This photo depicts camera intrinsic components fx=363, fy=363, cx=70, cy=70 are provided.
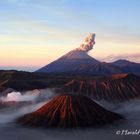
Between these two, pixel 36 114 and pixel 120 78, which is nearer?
pixel 36 114

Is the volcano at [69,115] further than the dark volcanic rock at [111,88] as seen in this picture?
No

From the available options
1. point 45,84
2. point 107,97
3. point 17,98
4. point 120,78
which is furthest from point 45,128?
point 45,84

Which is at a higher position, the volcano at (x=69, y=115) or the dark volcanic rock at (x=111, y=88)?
the dark volcanic rock at (x=111, y=88)

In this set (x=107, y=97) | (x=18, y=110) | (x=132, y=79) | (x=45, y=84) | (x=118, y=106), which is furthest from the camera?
(x=45, y=84)

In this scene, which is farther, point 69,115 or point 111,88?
point 111,88

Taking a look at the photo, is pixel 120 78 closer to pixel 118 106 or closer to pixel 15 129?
pixel 118 106

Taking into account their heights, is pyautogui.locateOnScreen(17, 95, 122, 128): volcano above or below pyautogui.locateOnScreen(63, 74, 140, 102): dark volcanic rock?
below

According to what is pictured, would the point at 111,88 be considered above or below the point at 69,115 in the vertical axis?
above

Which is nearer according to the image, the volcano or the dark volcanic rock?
the volcano
